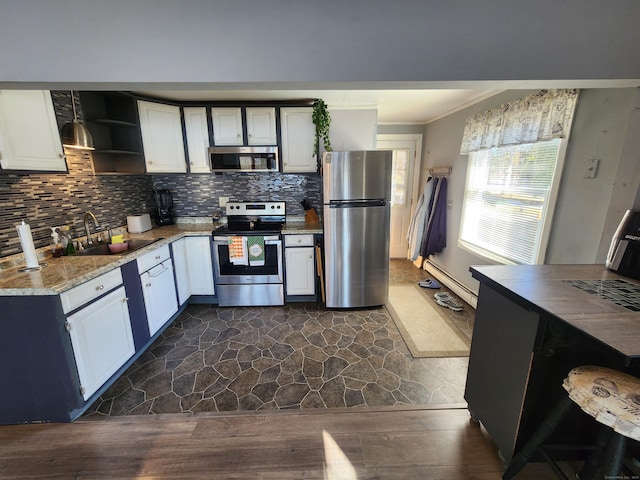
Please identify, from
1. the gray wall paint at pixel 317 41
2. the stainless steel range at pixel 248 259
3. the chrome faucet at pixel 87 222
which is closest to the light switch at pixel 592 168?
the gray wall paint at pixel 317 41

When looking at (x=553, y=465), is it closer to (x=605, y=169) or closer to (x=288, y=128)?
(x=605, y=169)

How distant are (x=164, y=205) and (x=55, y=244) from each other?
1.34 m

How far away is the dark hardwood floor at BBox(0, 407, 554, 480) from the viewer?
130 centimetres

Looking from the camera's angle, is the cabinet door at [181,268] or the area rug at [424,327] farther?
the cabinet door at [181,268]

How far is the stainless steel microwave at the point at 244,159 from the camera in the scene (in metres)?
2.99

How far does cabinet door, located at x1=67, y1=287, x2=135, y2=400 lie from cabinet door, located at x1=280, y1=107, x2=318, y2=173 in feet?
6.87

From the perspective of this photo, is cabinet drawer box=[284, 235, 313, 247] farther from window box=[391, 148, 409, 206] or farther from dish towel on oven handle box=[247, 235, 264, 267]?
window box=[391, 148, 409, 206]

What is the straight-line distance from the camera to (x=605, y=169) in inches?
65.9

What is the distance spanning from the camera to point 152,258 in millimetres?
2334

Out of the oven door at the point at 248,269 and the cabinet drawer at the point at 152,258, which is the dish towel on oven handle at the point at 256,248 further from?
the cabinet drawer at the point at 152,258

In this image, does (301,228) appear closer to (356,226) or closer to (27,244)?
(356,226)

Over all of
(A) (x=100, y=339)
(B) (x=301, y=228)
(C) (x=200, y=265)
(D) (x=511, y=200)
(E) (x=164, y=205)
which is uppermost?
(D) (x=511, y=200)

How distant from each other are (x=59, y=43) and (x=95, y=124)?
173 centimetres

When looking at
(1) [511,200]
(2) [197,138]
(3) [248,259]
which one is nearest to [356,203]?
(3) [248,259]
